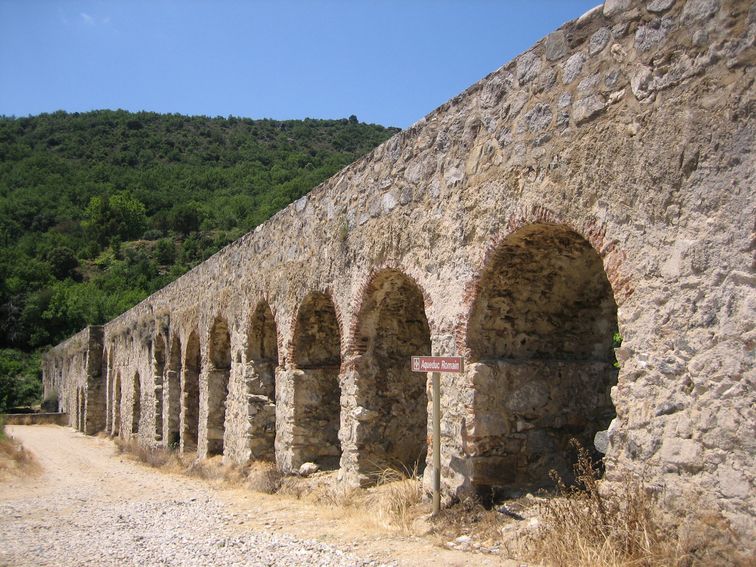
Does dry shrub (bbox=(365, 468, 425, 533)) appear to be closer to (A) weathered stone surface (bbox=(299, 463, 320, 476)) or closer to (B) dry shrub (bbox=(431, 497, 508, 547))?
(B) dry shrub (bbox=(431, 497, 508, 547))

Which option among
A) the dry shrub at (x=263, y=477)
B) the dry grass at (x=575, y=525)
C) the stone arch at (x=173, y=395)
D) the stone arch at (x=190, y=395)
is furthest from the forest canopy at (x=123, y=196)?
the dry grass at (x=575, y=525)

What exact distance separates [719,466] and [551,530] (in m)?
1.32

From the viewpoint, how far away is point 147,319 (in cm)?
2008

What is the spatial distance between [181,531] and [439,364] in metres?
3.64

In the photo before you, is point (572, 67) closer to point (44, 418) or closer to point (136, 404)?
point (136, 404)

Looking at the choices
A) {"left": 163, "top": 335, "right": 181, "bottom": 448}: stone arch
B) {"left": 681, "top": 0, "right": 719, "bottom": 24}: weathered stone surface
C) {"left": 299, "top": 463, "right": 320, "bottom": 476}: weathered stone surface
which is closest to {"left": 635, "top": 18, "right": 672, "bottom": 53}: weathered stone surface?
{"left": 681, "top": 0, "right": 719, "bottom": 24}: weathered stone surface

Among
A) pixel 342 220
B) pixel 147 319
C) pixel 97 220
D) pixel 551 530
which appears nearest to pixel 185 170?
pixel 97 220

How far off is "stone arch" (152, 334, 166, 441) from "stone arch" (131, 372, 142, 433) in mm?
2965

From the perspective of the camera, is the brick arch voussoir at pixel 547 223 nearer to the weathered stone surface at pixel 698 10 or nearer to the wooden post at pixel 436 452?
the wooden post at pixel 436 452

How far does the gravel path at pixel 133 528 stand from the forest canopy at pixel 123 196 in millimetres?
34531

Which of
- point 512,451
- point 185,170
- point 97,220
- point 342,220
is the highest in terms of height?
point 185,170

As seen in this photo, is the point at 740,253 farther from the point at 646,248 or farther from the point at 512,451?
the point at 512,451

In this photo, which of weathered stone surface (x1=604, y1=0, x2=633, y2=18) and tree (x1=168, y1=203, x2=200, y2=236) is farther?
tree (x1=168, y1=203, x2=200, y2=236)

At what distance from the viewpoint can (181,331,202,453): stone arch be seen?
51.6ft
